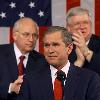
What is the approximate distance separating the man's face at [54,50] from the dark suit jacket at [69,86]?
0.06m

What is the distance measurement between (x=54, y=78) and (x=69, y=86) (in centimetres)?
10

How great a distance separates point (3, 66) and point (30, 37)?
0.90 ft

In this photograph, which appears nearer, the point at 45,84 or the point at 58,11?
the point at 45,84

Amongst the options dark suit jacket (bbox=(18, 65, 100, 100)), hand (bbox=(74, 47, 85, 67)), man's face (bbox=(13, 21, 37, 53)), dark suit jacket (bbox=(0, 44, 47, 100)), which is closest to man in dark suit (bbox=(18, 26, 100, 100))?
dark suit jacket (bbox=(18, 65, 100, 100))

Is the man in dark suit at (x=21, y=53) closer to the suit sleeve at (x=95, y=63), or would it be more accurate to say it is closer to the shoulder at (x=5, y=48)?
the shoulder at (x=5, y=48)

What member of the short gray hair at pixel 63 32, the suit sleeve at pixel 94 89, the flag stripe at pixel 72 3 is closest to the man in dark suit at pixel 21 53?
the short gray hair at pixel 63 32

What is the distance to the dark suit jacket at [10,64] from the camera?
3.00 meters

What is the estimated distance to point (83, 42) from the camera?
3049 millimetres

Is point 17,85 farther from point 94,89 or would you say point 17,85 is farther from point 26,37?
point 26,37

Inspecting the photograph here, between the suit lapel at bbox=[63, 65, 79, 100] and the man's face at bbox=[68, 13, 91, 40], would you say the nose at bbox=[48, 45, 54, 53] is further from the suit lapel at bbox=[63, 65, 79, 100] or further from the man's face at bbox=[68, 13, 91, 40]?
the man's face at bbox=[68, 13, 91, 40]

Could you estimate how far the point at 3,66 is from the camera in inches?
124

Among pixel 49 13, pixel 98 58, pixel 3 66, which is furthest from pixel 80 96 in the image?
pixel 49 13


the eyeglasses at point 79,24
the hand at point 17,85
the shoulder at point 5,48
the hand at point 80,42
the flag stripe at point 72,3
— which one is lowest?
the hand at point 17,85

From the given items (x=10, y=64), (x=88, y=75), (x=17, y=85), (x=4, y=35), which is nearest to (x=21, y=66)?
(x=10, y=64)
